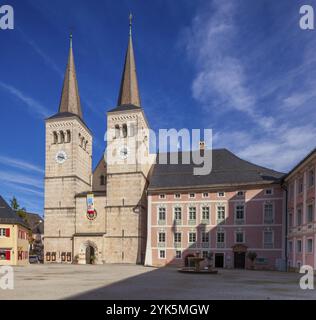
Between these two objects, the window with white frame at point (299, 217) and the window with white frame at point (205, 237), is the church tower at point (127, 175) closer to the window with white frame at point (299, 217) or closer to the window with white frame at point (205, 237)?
the window with white frame at point (205, 237)

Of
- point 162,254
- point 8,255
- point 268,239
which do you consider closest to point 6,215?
point 8,255

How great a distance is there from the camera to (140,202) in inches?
2023

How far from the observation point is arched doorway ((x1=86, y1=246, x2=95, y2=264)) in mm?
51925

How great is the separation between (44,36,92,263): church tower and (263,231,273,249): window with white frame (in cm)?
2863

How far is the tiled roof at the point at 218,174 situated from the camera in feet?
146

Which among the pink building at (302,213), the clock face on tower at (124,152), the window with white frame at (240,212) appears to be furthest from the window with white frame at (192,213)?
the clock face on tower at (124,152)

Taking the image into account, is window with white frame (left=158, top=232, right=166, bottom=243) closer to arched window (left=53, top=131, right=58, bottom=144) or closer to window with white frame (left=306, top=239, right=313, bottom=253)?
window with white frame (left=306, top=239, right=313, bottom=253)

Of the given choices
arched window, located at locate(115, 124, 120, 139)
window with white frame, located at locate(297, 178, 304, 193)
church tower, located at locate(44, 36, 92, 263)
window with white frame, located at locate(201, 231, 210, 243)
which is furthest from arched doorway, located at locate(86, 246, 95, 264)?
window with white frame, located at locate(297, 178, 304, 193)

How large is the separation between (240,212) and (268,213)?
132 inches

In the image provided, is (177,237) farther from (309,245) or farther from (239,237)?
(309,245)
